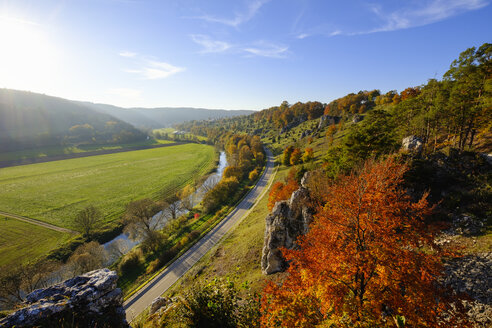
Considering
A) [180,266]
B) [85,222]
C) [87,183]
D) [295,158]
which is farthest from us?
[87,183]

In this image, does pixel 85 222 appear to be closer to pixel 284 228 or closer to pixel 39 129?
pixel 284 228

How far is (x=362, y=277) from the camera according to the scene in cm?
952

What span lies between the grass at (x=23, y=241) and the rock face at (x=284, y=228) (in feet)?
142

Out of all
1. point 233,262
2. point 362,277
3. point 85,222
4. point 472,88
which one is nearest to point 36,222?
point 85,222

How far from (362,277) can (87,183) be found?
93.2 meters

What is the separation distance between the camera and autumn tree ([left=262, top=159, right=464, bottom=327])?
8.34 m

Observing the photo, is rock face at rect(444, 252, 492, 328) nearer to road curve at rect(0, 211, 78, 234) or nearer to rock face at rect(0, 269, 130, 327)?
rock face at rect(0, 269, 130, 327)

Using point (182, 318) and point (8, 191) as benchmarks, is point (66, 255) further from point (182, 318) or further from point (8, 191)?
point (8, 191)

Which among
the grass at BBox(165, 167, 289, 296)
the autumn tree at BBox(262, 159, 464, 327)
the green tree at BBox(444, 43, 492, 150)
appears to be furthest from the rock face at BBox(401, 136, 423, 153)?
the grass at BBox(165, 167, 289, 296)

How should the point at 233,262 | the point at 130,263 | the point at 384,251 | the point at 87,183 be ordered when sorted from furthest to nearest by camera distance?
1. the point at 87,183
2. the point at 130,263
3. the point at 233,262
4. the point at 384,251

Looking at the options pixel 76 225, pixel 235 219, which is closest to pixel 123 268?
pixel 76 225

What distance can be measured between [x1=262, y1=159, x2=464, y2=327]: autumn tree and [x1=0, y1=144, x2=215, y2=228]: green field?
5341cm

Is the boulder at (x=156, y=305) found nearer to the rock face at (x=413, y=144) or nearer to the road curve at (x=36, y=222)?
the rock face at (x=413, y=144)

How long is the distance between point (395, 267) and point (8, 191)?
345 ft
